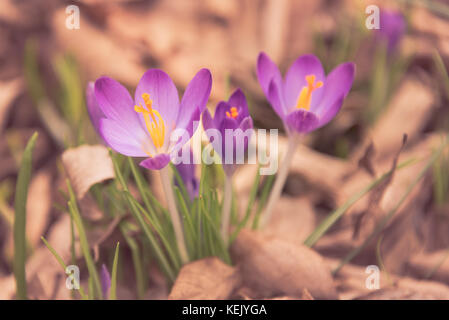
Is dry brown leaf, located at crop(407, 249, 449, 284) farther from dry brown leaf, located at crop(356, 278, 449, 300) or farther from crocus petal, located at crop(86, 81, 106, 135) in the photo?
crocus petal, located at crop(86, 81, 106, 135)

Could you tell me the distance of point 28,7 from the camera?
64.1 inches

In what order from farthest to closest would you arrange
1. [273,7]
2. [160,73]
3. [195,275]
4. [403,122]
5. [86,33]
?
[273,7]
[86,33]
[403,122]
[195,275]
[160,73]

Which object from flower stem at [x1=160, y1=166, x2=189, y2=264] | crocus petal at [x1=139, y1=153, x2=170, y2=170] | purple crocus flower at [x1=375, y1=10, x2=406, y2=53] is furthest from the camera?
purple crocus flower at [x1=375, y1=10, x2=406, y2=53]

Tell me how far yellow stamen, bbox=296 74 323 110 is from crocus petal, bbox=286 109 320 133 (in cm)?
4

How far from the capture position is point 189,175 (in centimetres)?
84

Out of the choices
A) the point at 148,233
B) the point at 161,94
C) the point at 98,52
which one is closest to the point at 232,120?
the point at 161,94

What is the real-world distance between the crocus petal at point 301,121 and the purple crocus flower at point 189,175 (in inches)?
7.4

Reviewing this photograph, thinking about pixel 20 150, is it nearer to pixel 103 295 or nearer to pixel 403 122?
pixel 103 295

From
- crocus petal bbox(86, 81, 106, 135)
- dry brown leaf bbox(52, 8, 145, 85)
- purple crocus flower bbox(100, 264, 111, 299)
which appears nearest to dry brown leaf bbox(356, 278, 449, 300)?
purple crocus flower bbox(100, 264, 111, 299)

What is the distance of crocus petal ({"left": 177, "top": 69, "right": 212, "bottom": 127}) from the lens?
2.19 ft

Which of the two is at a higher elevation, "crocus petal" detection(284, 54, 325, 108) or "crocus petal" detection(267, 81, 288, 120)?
"crocus petal" detection(284, 54, 325, 108)

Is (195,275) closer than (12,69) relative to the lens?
Yes
